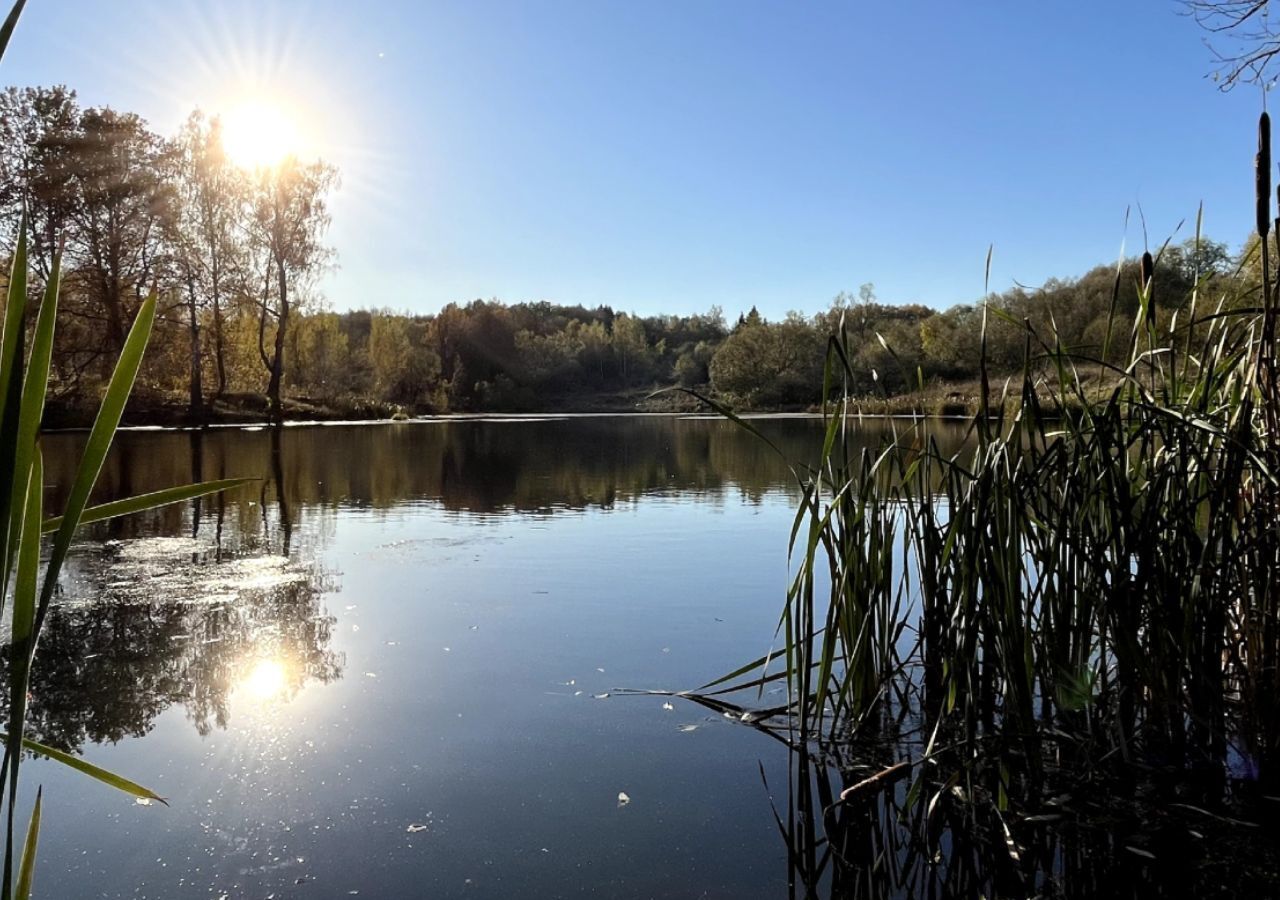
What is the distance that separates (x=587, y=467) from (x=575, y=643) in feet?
31.3

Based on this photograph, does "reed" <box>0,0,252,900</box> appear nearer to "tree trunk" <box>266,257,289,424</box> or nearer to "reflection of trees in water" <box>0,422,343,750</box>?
"reflection of trees in water" <box>0,422,343,750</box>

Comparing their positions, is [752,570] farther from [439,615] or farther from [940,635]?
[940,635]

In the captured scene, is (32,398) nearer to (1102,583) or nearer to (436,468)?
(1102,583)

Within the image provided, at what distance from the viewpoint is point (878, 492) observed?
281cm

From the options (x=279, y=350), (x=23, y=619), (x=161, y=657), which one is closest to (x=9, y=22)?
(x=23, y=619)

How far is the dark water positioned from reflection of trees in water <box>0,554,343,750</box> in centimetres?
2

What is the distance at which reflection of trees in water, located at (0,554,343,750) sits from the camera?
3299mm

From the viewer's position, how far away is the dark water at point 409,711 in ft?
7.52

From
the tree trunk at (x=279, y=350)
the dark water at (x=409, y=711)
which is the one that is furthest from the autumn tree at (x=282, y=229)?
the dark water at (x=409, y=711)

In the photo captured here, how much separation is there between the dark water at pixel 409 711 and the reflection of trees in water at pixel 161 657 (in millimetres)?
17

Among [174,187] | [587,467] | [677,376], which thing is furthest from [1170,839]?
[677,376]

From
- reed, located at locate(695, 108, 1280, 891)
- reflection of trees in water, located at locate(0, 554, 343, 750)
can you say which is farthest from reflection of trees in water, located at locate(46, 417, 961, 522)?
reed, located at locate(695, 108, 1280, 891)

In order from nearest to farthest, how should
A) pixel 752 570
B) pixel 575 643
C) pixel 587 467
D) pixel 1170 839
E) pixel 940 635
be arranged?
pixel 1170 839
pixel 940 635
pixel 575 643
pixel 752 570
pixel 587 467

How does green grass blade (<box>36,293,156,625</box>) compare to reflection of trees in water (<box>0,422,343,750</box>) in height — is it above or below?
above
